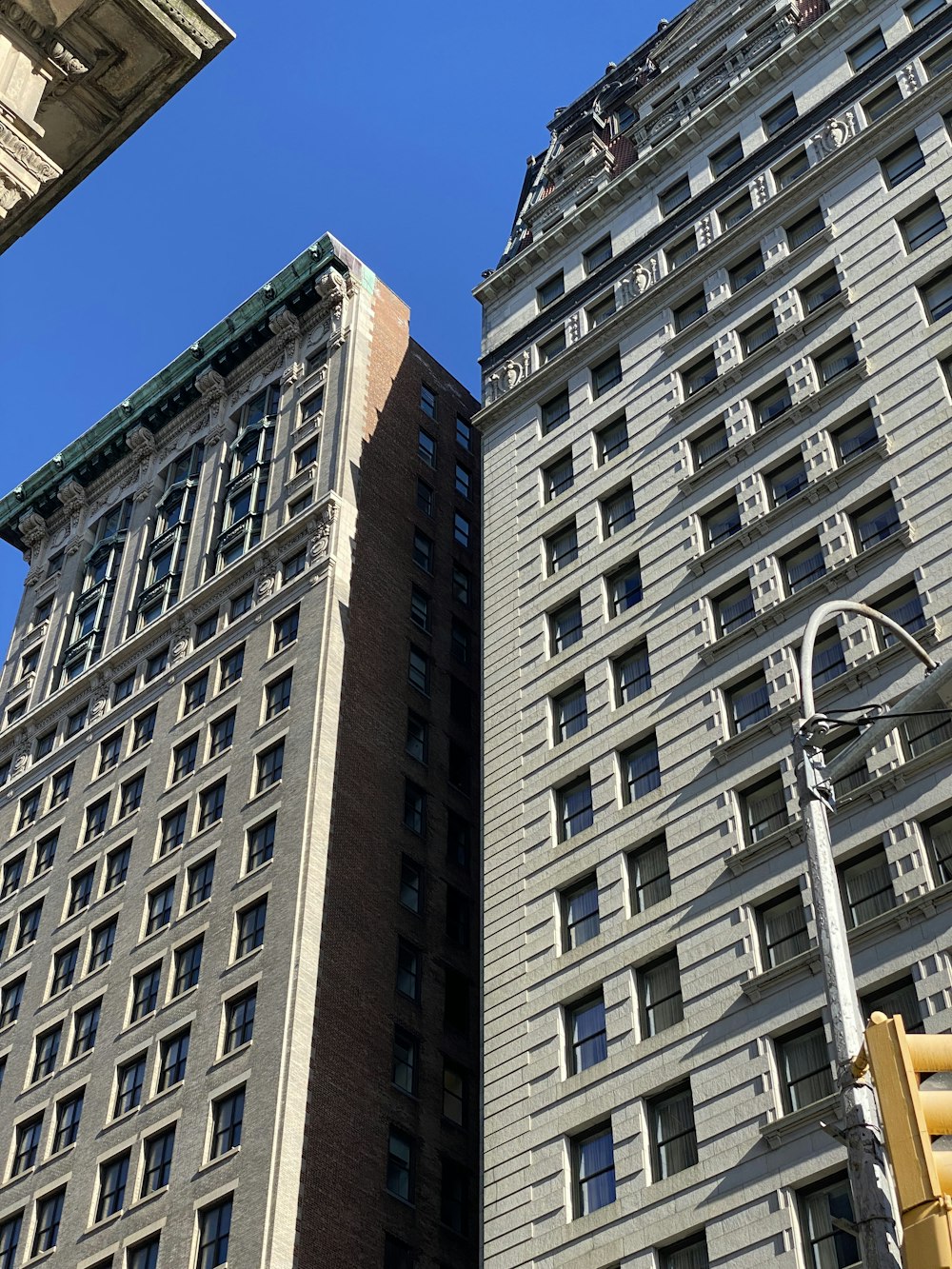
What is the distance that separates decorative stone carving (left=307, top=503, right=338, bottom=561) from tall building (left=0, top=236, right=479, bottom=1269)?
136 millimetres

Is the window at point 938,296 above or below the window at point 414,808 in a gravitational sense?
above

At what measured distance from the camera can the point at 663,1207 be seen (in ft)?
125

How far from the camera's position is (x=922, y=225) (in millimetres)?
52125

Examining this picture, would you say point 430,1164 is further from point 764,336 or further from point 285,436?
point 285,436

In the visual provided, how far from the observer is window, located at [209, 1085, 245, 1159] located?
51094mm

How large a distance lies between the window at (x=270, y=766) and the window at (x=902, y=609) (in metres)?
24.9

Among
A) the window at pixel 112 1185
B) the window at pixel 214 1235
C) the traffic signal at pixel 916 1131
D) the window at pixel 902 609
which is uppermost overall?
the window at pixel 902 609

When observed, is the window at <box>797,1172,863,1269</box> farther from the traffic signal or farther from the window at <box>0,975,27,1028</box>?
the window at <box>0,975,27,1028</box>

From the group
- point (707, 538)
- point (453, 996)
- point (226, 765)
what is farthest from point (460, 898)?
point (707, 538)

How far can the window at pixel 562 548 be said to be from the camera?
56656 millimetres

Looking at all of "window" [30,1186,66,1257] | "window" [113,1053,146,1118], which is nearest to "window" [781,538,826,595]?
"window" [113,1053,146,1118]

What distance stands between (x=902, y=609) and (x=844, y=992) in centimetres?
2994

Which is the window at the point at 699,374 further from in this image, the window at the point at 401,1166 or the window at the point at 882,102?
the window at the point at 401,1166

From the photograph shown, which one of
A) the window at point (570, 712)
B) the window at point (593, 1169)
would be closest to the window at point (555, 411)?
the window at point (570, 712)
